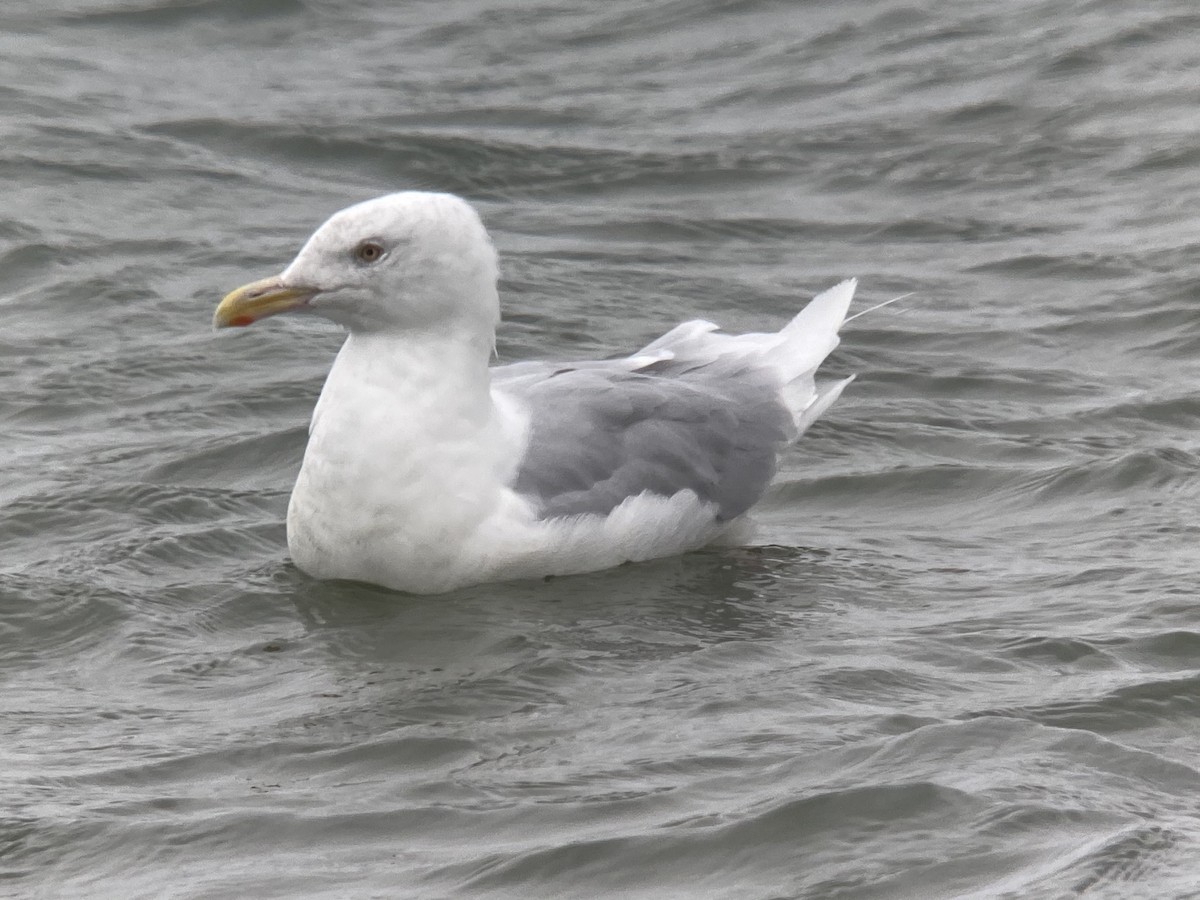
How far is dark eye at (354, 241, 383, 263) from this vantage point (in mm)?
6062

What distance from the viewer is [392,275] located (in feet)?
20.0

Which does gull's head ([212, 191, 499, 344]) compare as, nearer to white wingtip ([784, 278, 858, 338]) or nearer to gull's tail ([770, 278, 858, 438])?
gull's tail ([770, 278, 858, 438])

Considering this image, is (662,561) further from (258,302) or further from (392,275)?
(258,302)

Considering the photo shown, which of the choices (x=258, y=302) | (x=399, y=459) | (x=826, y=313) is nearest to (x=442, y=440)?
(x=399, y=459)

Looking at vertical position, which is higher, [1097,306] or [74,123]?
[74,123]

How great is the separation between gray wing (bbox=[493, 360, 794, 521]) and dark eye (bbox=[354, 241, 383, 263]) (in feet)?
2.28

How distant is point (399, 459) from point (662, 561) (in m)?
0.94

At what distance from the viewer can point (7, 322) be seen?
876 centimetres

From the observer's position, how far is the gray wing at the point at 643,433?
6273 mm

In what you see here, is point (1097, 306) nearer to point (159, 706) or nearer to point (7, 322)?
point (7, 322)

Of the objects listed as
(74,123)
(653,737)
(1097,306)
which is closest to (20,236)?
(74,123)

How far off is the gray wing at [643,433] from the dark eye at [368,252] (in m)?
0.69

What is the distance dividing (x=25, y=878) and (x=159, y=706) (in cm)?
96

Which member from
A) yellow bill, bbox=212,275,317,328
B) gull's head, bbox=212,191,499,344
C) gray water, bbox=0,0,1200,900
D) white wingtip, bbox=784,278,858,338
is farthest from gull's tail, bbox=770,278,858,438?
yellow bill, bbox=212,275,317,328
